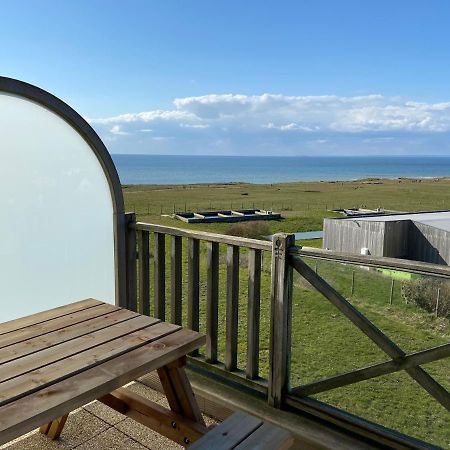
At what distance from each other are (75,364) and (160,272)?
1.38 m

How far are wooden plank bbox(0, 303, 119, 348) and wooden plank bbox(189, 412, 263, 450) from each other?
0.78 m

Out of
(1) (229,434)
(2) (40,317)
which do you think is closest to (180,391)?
(1) (229,434)

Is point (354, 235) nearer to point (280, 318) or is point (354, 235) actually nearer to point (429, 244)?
point (429, 244)

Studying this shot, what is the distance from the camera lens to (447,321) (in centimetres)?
179

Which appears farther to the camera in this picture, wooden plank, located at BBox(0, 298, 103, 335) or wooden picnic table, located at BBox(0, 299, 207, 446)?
wooden plank, located at BBox(0, 298, 103, 335)

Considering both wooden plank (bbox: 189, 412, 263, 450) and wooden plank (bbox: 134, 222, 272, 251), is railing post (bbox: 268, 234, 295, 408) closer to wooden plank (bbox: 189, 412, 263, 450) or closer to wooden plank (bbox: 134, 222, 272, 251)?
wooden plank (bbox: 134, 222, 272, 251)

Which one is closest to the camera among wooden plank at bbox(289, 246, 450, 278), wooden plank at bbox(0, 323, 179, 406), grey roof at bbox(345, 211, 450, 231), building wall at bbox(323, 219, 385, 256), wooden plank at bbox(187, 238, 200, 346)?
wooden plank at bbox(0, 323, 179, 406)

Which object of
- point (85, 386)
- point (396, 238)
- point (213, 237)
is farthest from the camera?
point (396, 238)

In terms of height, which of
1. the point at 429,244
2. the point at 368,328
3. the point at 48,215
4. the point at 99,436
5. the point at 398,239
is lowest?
the point at 429,244

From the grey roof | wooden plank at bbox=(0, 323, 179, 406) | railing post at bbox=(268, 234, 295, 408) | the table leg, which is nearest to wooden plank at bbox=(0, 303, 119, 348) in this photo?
wooden plank at bbox=(0, 323, 179, 406)

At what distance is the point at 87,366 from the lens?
1491 millimetres

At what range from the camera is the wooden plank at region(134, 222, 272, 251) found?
2.28m

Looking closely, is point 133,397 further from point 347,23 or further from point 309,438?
point 347,23

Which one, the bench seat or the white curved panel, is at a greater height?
the white curved panel
